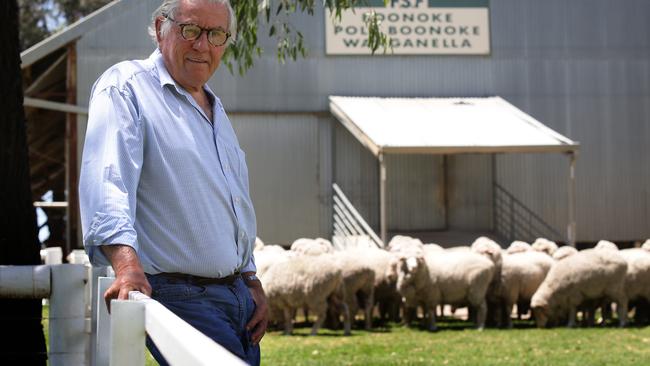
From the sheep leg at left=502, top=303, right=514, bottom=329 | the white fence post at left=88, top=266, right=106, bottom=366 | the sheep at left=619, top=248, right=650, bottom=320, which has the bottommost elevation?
the sheep leg at left=502, top=303, right=514, bottom=329

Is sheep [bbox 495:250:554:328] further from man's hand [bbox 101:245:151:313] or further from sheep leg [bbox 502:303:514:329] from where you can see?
man's hand [bbox 101:245:151:313]

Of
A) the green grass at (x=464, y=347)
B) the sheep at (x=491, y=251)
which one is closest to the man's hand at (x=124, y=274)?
the green grass at (x=464, y=347)

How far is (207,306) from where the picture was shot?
3496 millimetres

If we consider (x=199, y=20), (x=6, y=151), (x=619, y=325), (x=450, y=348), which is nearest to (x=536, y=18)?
(x=619, y=325)

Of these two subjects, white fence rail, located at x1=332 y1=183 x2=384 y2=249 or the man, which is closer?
the man

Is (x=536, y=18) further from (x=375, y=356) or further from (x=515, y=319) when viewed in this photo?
(x=375, y=356)

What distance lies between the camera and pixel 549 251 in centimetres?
1950

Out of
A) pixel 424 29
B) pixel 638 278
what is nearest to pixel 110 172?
pixel 638 278

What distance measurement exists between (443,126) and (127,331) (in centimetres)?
2147

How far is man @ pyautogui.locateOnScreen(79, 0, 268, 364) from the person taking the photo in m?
3.26

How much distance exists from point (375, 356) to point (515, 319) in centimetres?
812

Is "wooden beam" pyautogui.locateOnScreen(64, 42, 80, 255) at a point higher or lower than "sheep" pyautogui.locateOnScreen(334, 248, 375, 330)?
higher

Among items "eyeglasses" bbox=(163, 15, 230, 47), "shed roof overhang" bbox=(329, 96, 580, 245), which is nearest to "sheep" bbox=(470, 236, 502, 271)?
"shed roof overhang" bbox=(329, 96, 580, 245)

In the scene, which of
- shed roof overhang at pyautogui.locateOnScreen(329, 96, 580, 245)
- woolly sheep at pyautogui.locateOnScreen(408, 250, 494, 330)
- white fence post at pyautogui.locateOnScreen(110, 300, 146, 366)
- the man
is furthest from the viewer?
shed roof overhang at pyautogui.locateOnScreen(329, 96, 580, 245)
